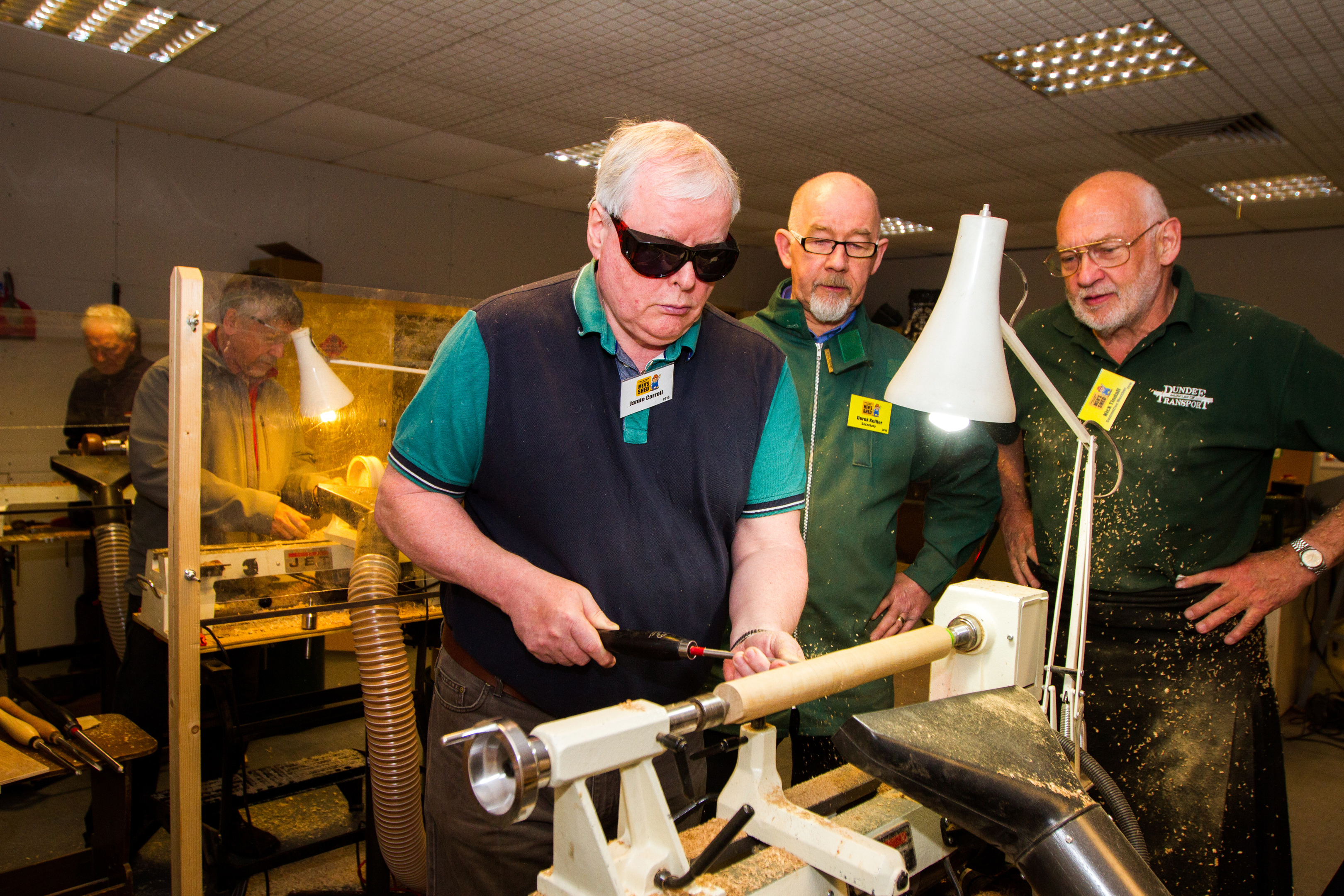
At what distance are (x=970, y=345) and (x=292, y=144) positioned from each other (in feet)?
18.7

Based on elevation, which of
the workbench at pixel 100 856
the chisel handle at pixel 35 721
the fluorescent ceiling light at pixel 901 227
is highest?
the fluorescent ceiling light at pixel 901 227

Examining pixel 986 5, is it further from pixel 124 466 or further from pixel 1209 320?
pixel 124 466

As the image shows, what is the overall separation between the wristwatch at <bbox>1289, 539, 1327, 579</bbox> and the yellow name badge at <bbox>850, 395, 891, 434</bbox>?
92cm

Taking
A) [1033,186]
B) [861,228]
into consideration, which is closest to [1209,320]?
[861,228]

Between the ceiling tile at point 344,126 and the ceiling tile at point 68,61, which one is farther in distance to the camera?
the ceiling tile at point 344,126

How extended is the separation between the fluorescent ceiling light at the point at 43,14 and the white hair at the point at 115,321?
1253 mm

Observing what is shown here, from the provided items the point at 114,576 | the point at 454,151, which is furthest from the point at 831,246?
the point at 454,151

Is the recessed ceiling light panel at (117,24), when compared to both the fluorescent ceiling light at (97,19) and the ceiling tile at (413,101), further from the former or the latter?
the ceiling tile at (413,101)

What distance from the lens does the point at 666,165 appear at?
127 cm

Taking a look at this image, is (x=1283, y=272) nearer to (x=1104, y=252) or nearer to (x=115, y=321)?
(x=1104, y=252)

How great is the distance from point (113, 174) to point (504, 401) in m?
5.36

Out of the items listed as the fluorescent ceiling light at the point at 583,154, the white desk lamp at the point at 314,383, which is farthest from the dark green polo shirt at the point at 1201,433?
the fluorescent ceiling light at the point at 583,154

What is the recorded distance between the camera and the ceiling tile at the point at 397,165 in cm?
602

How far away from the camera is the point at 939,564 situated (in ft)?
6.98
